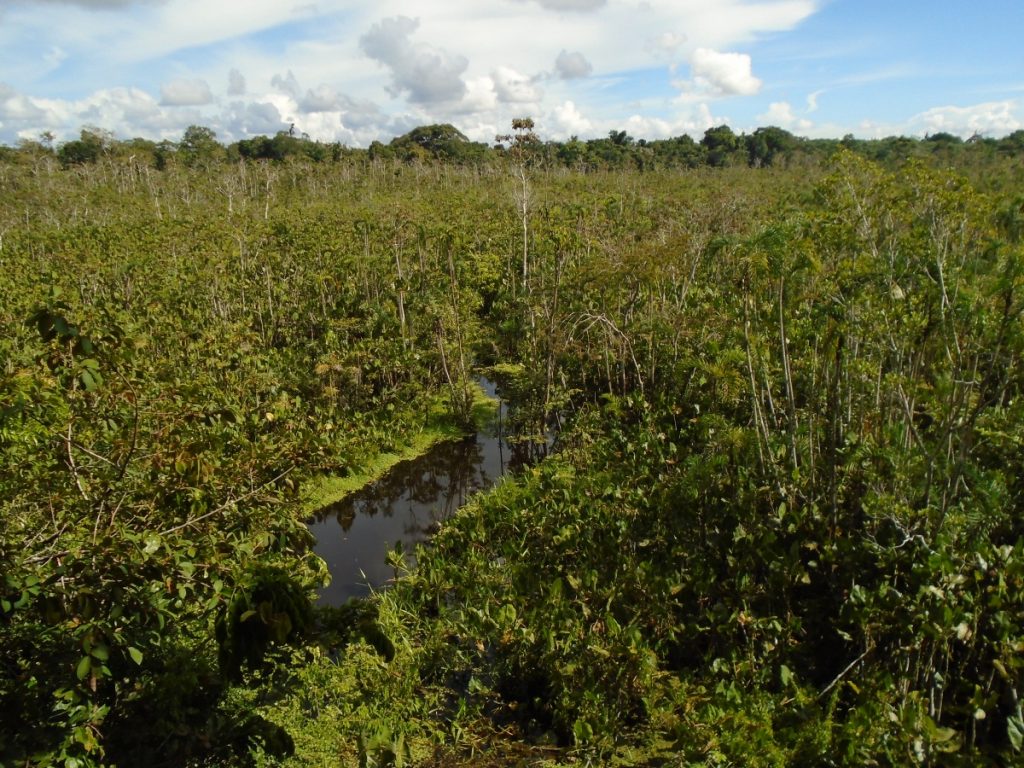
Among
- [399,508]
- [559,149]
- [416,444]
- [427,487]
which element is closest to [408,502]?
[399,508]

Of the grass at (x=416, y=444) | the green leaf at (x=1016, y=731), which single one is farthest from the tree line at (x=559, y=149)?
the green leaf at (x=1016, y=731)

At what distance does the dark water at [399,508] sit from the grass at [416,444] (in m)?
0.10

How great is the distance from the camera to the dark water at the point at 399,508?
25.8ft

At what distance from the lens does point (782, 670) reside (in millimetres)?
4215

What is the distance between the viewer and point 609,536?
20.4 feet

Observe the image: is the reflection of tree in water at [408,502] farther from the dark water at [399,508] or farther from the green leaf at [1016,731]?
the green leaf at [1016,731]

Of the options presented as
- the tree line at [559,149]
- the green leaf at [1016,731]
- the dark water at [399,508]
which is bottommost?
the dark water at [399,508]

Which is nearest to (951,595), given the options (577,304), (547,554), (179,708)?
(547,554)

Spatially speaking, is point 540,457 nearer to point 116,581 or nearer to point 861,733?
point 861,733

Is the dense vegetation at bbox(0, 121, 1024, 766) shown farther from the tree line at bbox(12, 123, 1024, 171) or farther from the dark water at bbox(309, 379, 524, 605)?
the tree line at bbox(12, 123, 1024, 171)

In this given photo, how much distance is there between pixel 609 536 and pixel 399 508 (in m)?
4.19

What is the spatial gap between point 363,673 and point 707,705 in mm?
2687

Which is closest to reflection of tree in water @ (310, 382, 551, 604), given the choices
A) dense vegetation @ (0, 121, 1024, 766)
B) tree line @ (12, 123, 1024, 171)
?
dense vegetation @ (0, 121, 1024, 766)

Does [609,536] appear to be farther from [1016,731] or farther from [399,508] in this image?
[399,508]
